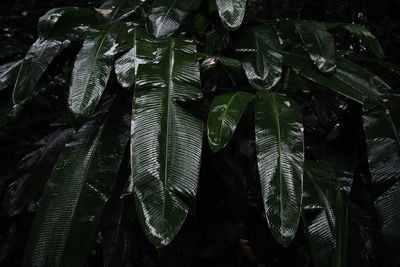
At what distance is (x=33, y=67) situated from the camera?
117 centimetres

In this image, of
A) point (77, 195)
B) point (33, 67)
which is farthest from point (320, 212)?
point (33, 67)

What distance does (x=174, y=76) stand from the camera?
1031mm

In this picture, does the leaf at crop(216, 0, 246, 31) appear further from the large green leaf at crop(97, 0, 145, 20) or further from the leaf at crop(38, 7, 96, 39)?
the leaf at crop(38, 7, 96, 39)

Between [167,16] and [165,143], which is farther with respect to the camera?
[167,16]

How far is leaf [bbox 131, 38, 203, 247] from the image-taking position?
2.47 ft

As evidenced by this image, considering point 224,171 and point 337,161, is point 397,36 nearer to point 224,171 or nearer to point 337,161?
point 337,161

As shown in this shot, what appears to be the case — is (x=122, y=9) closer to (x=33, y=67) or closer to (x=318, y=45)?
(x=33, y=67)

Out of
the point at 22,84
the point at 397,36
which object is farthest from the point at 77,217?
the point at 397,36

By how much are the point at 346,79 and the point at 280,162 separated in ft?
1.87

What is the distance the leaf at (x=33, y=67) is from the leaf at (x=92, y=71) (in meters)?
0.14

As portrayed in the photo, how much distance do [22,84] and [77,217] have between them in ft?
→ 1.64

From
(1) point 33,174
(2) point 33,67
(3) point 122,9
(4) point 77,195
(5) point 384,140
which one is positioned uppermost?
(3) point 122,9

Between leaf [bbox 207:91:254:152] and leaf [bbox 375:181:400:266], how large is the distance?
0.42 metres

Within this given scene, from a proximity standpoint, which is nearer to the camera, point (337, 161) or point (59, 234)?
point (59, 234)
